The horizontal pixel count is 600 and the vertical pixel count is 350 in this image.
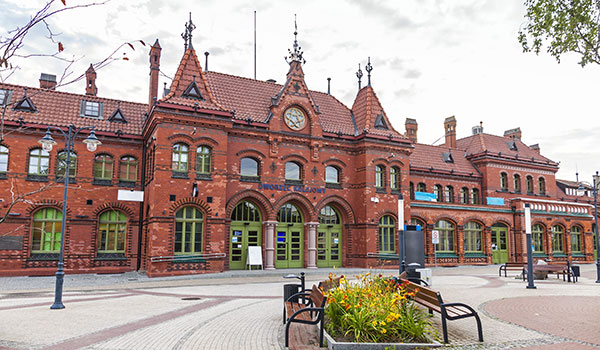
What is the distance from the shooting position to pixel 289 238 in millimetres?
24953

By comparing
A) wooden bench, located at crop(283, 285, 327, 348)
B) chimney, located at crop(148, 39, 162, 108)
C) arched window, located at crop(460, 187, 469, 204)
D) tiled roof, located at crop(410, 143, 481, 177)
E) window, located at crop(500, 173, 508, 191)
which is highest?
chimney, located at crop(148, 39, 162, 108)

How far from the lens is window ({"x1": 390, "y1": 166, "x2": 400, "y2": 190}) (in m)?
27.6

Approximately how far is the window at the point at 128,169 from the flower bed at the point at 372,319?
19836mm

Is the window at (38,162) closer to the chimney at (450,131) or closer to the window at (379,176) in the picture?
the window at (379,176)

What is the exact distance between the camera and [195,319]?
9602 mm

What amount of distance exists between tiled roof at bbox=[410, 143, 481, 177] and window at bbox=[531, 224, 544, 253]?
620 cm

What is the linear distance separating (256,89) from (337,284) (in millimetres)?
19902

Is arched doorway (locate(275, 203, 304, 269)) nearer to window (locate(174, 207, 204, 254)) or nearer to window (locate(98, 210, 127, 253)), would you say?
window (locate(174, 207, 204, 254))

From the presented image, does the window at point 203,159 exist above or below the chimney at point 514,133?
below

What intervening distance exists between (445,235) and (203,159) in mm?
18536

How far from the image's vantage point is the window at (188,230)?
2103cm

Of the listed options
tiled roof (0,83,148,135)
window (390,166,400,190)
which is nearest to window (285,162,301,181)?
window (390,166,400,190)

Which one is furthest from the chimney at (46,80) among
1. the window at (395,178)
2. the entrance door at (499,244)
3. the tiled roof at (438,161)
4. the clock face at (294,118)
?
the entrance door at (499,244)

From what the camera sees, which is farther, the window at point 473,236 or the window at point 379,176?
the window at point 473,236
